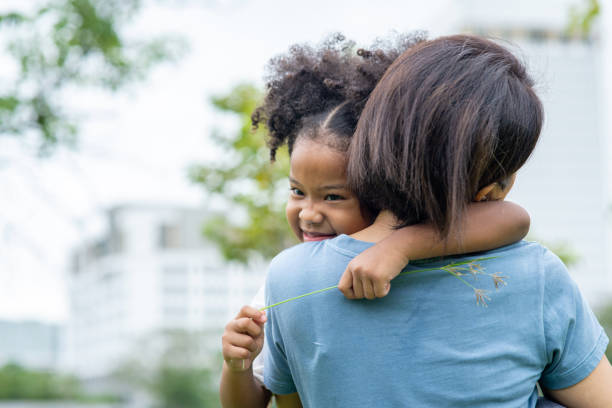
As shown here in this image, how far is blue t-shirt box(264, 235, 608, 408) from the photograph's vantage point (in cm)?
112

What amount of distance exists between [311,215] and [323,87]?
344 mm

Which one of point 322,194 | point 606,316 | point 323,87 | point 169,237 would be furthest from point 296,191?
point 169,237

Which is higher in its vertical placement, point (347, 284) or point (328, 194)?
point (328, 194)

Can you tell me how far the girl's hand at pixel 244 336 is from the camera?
1250 millimetres

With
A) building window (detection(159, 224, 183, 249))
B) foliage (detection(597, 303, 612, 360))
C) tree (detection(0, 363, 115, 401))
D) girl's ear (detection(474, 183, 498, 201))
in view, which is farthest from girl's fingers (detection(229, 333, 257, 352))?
building window (detection(159, 224, 183, 249))

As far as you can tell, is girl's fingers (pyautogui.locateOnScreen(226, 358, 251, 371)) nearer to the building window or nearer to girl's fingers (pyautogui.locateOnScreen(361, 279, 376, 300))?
girl's fingers (pyautogui.locateOnScreen(361, 279, 376, 300))

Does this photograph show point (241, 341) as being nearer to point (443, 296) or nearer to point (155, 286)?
point (443, 296)

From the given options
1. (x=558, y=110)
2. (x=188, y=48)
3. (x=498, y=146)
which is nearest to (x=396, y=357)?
(x=498, y=146)

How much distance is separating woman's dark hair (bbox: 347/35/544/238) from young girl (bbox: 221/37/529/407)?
6 cm

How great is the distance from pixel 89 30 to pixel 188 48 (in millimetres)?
1182

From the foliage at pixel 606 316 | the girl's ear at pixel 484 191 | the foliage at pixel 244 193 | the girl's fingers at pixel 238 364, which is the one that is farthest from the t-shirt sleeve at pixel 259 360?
the foliage at pixel 606 316

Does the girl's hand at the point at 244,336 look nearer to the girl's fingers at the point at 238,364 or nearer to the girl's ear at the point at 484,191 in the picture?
the girl's fingers at the point at 238,364

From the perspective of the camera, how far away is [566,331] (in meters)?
1.16

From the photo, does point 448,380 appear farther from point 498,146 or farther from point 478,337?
point 498,146
